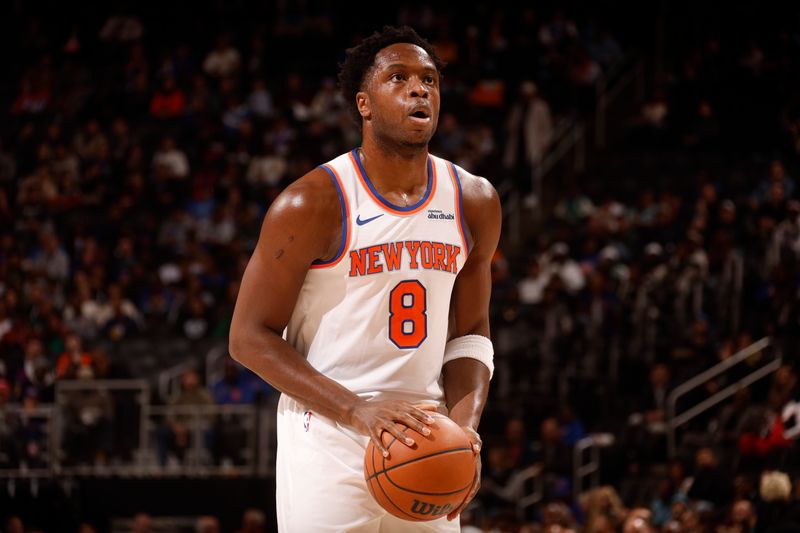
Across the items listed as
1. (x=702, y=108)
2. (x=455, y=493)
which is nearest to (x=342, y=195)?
(x=455, y=493)

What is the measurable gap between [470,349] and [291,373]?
68 cm

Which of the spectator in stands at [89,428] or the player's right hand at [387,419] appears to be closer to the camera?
the player's right hand at [387,419]

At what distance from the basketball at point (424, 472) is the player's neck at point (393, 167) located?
836mm

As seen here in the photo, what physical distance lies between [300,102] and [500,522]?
9.71 meters

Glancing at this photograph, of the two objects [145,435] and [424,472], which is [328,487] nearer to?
[424,472]

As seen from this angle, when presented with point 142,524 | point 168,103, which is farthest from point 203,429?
point 168,103

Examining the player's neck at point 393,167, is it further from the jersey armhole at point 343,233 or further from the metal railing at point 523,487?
the metal railing at point 523,487

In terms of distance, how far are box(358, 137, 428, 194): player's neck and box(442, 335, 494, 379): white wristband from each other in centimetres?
55

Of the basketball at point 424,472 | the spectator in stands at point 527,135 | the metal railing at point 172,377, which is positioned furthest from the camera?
the spectator in stands at point 527,135

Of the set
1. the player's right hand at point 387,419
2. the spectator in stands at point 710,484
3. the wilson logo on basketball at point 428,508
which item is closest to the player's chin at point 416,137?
the player's right hand at point 387,419

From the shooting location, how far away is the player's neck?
13.9ft

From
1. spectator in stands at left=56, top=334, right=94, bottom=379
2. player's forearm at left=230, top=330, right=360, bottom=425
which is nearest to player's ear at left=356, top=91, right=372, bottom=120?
player's forearm at left=230, top=330, right=360, bottom=425

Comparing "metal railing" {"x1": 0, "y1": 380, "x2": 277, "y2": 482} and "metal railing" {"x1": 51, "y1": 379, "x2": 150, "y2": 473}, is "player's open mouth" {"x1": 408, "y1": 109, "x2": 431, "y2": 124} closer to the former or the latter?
"metal railing" {"x1": 0, "y1": 380, "x2": 277, "y2": 482}

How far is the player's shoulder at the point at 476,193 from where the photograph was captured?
439 cm
